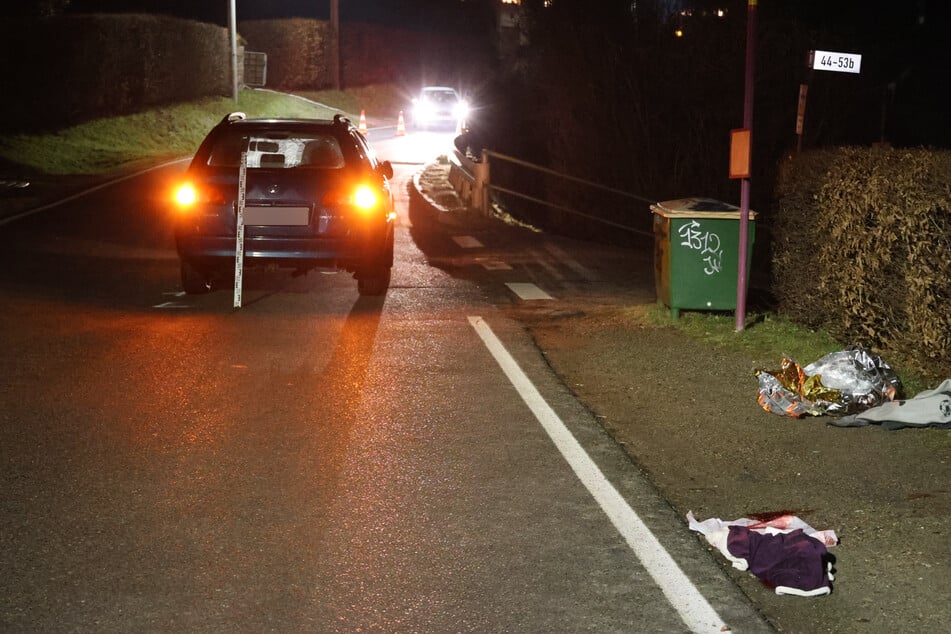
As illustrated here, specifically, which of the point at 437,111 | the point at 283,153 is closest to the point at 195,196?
the point at 283,153

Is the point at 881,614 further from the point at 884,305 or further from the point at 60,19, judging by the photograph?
the point at 60,19

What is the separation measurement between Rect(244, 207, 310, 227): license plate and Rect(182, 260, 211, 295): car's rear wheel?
94cm

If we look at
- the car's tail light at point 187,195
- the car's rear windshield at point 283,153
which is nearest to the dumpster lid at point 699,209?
the car's rear windshield at point 283,153

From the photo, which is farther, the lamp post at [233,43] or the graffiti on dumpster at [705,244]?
the lamp post at [233,43]

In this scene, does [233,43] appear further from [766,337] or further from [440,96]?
[766,337]

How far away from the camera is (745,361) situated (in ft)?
29.6

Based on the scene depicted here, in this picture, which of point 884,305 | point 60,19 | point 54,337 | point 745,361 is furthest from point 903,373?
point 60,19

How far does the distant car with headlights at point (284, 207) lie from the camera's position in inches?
438

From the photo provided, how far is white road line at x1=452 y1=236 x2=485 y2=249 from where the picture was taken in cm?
1698

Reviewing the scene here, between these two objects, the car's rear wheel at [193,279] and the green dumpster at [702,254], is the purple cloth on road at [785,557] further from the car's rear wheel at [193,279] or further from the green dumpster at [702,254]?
the car's rear wheel at [193,279]

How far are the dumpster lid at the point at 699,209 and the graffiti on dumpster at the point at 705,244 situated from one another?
0.31ft

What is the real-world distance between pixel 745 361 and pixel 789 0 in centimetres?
1809

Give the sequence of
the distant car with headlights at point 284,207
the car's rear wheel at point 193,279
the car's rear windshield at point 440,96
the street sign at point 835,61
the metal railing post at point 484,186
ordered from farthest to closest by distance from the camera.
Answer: the car's rear windshield at point 440,96 < the metal railing post at point 484,186 < the street sign at point 835,61 < the car's rear wheel at point 193,279 < the distant car with headlights at point 284,207

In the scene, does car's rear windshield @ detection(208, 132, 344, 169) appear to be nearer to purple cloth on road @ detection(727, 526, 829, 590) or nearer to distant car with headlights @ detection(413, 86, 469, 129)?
purple cloth on road @ detection(727, 526, 829, 590)
